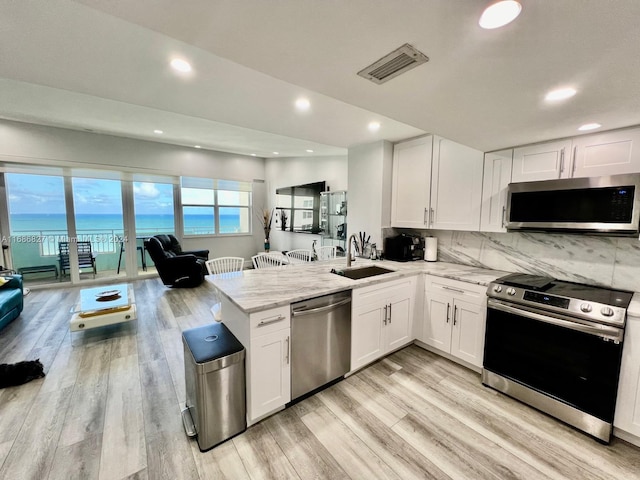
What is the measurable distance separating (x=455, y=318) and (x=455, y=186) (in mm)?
1425

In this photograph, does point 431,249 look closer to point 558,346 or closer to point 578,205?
point 578,205

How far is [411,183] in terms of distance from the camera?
331 cm

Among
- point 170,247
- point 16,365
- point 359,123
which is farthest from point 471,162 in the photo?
point 170,247

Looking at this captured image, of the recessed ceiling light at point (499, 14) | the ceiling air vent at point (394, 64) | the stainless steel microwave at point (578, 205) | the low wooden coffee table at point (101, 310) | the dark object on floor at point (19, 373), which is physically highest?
the ceiling air vent at point (394, 64)

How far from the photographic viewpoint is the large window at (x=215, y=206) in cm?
666

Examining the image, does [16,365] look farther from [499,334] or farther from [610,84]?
[610,84]

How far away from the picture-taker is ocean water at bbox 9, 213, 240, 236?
16.6ft

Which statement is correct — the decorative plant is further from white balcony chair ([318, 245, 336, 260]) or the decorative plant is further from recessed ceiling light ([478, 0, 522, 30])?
recessed ceiling light ([478, 0, 522, 30])

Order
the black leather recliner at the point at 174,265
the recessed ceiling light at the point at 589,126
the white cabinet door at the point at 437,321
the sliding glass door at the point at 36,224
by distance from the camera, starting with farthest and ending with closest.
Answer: the black leather recliner at the point at 174,265
the sliding glass door at the point at 36,224
the white cabinet door at the point at 437,321
the recessed ceiling light at the point at 589,126

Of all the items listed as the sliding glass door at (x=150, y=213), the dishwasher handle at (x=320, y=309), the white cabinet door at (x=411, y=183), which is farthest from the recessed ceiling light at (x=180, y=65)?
the sliding glass door at (x=150, y=213)

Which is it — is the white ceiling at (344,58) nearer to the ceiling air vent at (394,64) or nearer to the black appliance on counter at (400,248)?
the ceiling air vent at (394,64)

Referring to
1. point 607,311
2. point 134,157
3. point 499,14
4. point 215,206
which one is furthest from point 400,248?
point 134,157

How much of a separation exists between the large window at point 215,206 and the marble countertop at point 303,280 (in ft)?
15.8

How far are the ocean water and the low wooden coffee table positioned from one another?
9.11ft
